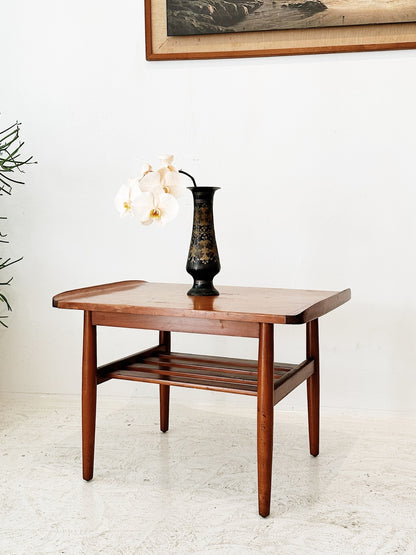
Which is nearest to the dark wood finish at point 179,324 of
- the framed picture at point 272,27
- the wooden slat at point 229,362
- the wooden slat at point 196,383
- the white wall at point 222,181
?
the wooden slat at point 196,383

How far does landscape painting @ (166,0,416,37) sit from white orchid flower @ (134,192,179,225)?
3.54 feet

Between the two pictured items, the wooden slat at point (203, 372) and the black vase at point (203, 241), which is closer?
the wooden slat at point (203, 372)

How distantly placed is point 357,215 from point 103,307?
4.23 feet

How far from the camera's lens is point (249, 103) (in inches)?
109

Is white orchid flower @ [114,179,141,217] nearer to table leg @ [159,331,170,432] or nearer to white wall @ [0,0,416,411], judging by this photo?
table leg @ [159,331,170,432]

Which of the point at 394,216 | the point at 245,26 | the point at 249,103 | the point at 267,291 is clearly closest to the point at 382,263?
the point at 394,216

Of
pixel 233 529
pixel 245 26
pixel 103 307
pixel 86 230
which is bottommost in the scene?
pixel 233 529

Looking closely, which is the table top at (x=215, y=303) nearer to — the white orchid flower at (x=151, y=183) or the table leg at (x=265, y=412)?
the table leg at (x=265, y=412)

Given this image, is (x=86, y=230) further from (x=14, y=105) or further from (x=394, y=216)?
(x=394, y=216)

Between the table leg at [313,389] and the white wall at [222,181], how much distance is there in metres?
0.55

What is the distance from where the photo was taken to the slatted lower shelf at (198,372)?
1.90m

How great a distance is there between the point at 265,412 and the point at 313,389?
0.52 m

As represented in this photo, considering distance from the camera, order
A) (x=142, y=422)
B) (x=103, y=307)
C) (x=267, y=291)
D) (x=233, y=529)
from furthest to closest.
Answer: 1. (x=142, y=422)
2. (x=267, y=291)
3. (x=103, y=307)
4. (x=233, y=529)

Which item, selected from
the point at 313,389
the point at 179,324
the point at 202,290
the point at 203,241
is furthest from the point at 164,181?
the point at 313,389
